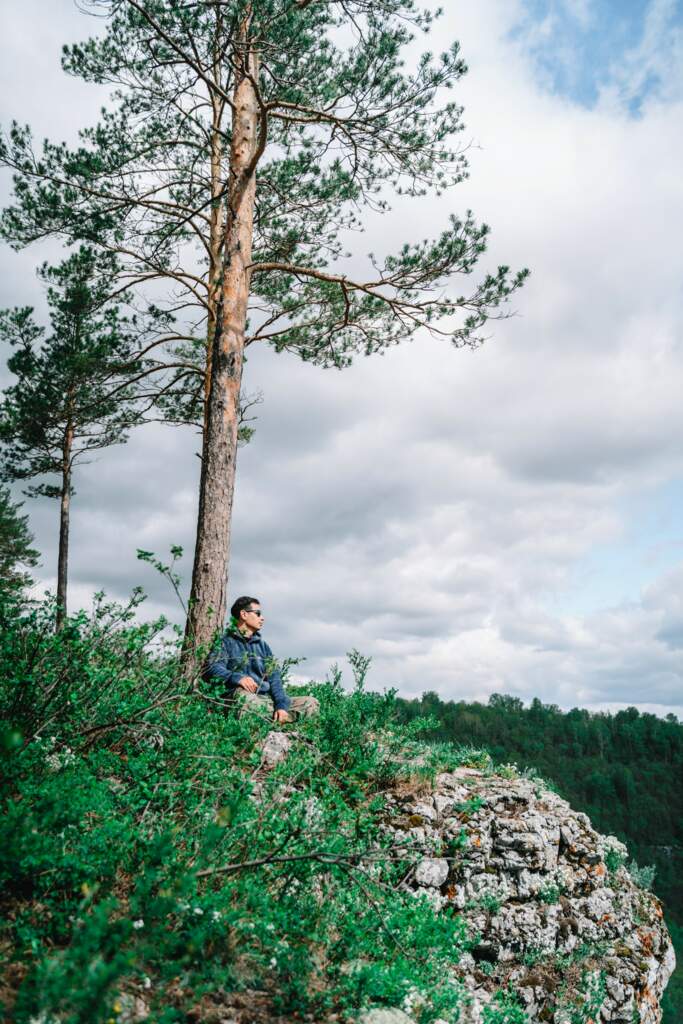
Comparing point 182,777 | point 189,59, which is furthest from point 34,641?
point 189,59

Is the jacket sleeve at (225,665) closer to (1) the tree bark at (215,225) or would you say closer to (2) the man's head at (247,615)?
(2) the man's head at (247,615)

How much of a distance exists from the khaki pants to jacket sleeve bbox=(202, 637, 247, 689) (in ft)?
0.45

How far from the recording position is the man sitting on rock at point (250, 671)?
565 cm

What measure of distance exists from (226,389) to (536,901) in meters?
6.32

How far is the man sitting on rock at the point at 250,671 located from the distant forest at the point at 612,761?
220 feet

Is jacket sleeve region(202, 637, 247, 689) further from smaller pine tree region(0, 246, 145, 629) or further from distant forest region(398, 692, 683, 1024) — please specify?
distant forest region(398, 692, 683, 1024)

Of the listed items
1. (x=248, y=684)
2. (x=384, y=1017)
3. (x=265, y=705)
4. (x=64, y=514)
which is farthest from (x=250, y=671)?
(x=64, y=514)

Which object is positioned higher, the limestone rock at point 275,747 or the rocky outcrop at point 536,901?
the limestone rock at point 275,747

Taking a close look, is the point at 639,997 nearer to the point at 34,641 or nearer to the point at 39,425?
the point at 34,641

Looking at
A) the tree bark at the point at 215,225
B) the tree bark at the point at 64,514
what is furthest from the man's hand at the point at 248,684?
the tree bark at the point at 64,514

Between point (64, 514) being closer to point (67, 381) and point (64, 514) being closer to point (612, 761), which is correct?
point (67, 381)

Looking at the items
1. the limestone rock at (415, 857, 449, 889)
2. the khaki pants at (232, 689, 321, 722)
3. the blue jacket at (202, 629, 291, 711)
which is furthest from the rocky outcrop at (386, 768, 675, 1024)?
the blue jacket at (202, 629, 291, 711)

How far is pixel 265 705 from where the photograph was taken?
19.0 ft

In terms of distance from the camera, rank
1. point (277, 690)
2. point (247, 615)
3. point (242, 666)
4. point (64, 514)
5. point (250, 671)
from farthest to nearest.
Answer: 1. point (64, 514)
2. point (247, 615)
3. point (250, 671)
4. point (277, 690)
5. point (242, 666)
